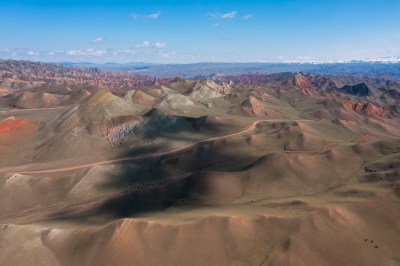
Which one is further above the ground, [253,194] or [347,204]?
[347,204]

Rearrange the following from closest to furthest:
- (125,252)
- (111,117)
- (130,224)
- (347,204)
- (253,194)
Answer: (125,252) < (130,224) < (347,204) < (253,194) < (111,117)

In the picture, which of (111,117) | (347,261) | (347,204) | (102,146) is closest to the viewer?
(347,261)

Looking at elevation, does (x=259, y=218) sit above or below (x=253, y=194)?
above

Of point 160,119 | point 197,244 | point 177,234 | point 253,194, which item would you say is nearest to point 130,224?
point 177,234

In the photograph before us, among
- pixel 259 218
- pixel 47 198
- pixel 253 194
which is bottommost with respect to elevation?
pixel 47 198

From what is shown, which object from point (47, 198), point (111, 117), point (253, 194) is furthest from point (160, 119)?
point (253, 194)

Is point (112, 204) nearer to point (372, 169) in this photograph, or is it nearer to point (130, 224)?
point (130, 224)

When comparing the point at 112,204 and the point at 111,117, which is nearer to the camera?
the point at 112,204

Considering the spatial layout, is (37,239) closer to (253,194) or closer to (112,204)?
(112,204)

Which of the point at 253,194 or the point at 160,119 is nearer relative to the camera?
the point at 253,194
